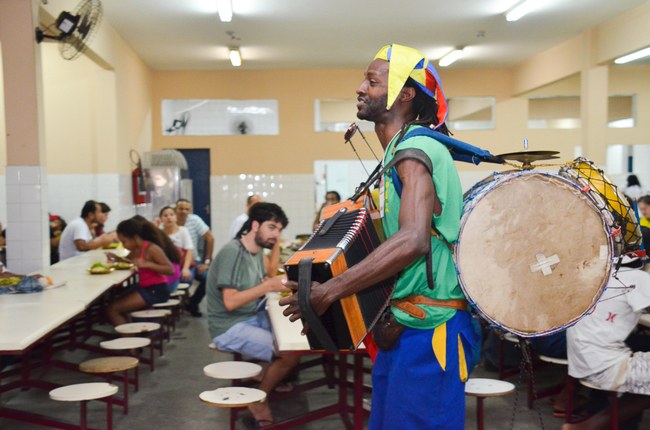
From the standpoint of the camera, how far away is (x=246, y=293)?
4.10 meters

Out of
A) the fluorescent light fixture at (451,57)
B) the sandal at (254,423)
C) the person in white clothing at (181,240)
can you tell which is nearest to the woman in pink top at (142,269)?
the person in white clothing at (181,240)

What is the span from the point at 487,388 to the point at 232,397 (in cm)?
130

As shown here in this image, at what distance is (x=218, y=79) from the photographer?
1173 centimetres

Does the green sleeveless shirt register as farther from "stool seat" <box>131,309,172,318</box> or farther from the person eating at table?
"stool seat" <box>131,309,172,318</box>

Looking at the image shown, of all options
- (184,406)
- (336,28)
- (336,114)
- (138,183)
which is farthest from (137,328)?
(336,114)

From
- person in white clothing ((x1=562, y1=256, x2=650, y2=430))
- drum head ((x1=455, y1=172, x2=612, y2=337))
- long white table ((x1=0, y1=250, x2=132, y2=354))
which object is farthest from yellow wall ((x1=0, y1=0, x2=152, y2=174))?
drum head ((x1=455, y1=172, x2=612, y2=337))

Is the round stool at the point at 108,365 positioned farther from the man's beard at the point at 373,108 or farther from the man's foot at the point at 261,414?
the man's beard at the point at 373,108

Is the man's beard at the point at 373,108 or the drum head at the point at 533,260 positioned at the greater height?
the man's beard at the point at 373,108

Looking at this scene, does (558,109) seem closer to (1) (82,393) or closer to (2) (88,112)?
(2) (88,112)

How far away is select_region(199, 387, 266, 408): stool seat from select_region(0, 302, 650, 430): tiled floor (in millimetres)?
864

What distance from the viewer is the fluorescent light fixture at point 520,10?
7527 mm

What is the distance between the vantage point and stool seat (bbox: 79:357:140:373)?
397 cm

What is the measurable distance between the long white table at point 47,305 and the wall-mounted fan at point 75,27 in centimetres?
202

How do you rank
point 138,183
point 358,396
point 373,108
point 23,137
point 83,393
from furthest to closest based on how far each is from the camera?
point 138,183, point 23,137, point 358,396, point 83,393, point 373,108
